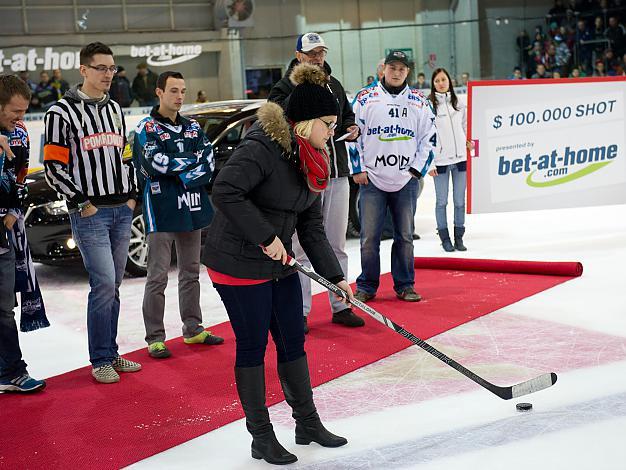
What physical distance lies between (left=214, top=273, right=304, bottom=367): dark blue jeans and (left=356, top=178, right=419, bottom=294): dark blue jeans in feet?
8.52

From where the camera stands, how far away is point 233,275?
10.8ft

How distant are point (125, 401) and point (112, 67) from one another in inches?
67.5

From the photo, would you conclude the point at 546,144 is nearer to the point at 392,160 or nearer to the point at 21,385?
the point at 392,160

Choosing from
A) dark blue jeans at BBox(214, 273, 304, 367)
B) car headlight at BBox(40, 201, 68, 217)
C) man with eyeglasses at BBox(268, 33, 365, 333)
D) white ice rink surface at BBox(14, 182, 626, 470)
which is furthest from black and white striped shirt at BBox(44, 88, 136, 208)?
car headlight at BBox(40, 201, 68, 217)

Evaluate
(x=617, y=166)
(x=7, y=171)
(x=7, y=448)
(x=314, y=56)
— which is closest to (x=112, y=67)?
(x=7, y=171)

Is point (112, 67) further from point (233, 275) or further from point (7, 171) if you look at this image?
point (233, 275)

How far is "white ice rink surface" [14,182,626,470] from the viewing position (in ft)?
11.1

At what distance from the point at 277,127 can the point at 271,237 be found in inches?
16.2

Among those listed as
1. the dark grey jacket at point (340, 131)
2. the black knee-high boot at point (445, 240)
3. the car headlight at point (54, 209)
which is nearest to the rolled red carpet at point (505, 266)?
the black knee-high boot at point (445, 240)

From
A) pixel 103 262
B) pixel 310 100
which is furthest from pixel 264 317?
pixel 103 262

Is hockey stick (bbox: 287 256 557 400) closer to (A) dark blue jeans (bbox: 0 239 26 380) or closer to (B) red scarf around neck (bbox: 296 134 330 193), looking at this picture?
(B) red scarf around neck (bbox: 296 134 330 193)

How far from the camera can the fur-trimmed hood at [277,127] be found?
3.23 meters

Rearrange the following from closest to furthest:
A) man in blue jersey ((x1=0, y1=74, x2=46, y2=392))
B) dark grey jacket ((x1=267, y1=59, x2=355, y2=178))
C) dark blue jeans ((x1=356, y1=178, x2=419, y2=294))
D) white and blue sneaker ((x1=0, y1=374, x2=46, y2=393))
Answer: man in blue jersey ((x1=0, y1=74, x2=46, y2=392)) < white and blue sneaker ((x1=0, y1=374, x2=46, y2=393)) < dark grey jacket ((x1=267, y1=59, x2=355, y2=178)) < dark blue jeans ((x1=356, y1=178, x2=419, y2=294))

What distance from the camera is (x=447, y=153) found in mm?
7949
